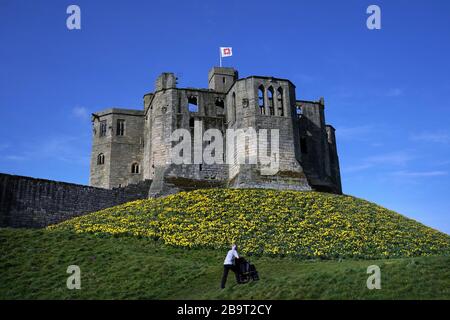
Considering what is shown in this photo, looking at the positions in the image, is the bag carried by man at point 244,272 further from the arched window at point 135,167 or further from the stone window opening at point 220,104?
the arched window at point 135,167

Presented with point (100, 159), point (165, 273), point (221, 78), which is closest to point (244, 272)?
point (165, 273)

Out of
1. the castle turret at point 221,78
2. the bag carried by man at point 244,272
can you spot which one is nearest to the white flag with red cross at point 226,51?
the castle turret at point 221,78

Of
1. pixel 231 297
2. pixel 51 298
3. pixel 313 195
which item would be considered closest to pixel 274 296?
pixel 231 297

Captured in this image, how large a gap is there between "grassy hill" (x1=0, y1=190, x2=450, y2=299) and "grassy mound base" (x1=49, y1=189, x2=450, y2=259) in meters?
0.08

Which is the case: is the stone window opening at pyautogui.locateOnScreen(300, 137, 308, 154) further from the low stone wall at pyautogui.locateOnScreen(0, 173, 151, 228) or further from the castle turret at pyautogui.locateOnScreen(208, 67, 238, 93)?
the low stone wall at pyautogui.locateOnScreen(0, 173, 151, 228)

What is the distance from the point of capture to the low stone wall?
132ft

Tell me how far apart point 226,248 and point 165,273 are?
6888 millimetres

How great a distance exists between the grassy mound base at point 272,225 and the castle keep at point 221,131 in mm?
5311

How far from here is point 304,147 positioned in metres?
54.8

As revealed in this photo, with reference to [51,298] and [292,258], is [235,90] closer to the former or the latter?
[292,258]

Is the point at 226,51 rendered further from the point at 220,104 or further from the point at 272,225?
the point at 272,225

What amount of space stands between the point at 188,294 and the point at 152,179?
94.3ft

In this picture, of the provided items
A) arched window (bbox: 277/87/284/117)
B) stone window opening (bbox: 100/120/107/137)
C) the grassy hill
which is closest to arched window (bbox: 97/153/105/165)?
→ stone window opening (bbox: 100/120/107/137)

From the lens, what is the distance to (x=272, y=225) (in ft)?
118
